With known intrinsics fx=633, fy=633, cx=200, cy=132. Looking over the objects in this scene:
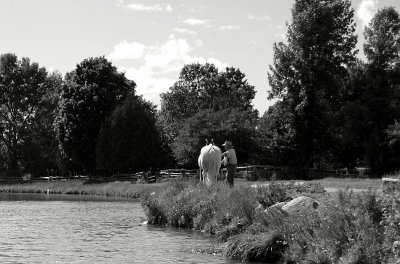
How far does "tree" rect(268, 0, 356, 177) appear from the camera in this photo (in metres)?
62.2

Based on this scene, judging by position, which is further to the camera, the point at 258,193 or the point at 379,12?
the point at 379,12

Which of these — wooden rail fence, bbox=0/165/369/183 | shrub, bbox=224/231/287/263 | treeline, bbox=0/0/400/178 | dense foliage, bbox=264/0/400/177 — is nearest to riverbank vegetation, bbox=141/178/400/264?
shrub, bbox=224/231/287/263

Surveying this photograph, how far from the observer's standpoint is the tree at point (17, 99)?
95688 millimetres

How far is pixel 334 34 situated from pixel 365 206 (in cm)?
4987

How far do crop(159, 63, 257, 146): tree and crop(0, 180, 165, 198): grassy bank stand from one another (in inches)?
1116

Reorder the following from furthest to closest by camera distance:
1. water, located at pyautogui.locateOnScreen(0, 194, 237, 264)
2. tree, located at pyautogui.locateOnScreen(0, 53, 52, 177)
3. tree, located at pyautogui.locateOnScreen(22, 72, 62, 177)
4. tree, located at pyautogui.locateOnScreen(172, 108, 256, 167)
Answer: tree, located at pyautogui.locateOnScreen(0, 53, 52, 177) → tree, located at pyautogui.locateOnScreen(22, 72, 62, 177) → tree, located at pyautogui.locateOnScreen(172, 108, 256, 167) → water, located at pyautogui.locateOnScreen(0, 194, 237, 264)

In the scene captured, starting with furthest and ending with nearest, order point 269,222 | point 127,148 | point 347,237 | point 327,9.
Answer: point 127,148 < point 327,9 < point 269,222 < point 347,237

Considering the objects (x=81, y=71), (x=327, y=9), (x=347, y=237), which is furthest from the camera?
(x=81, y=71)

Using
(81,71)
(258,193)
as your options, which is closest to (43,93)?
(81,71)

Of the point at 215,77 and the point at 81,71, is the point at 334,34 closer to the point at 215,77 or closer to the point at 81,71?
the point at 81,71

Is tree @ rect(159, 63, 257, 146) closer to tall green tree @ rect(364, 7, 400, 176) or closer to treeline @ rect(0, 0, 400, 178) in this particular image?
treeline @ rect(0, 0, 400, 178)

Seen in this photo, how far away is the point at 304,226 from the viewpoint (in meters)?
16.9

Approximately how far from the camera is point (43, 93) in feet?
326

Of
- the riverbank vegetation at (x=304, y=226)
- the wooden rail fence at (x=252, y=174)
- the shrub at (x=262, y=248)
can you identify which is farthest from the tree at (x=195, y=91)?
the shrub at (x=262, y=248)
